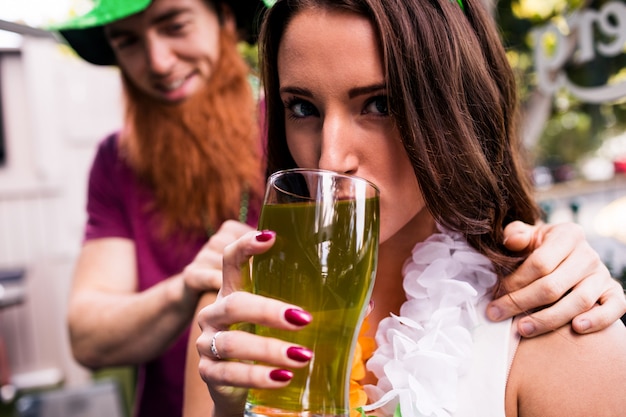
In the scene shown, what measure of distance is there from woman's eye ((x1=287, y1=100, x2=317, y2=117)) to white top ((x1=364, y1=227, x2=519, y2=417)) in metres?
0.34

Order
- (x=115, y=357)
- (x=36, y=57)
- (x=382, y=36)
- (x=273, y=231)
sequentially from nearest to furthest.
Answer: (x=273, y=231), (x=382, y=36), (x=115, y=357), (x=36, y=57)

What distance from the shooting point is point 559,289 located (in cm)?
96

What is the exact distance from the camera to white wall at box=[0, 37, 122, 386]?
494cm

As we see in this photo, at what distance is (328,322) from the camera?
0.80 meters

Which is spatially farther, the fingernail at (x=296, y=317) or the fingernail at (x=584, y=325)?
the fingernail at (x=584, y=325)

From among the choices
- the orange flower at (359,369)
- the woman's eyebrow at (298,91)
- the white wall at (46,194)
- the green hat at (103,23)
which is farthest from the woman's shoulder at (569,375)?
the white wall at (46,194)

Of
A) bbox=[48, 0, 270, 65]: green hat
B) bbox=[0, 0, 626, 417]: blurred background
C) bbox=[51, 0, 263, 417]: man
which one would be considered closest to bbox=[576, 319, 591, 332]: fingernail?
bbox=[48, 0, 270, 65]: green hat

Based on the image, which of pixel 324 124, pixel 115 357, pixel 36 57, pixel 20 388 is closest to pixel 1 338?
pixel 20 388

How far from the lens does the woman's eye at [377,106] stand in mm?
995

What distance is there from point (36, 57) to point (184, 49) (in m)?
3.70

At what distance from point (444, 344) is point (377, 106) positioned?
0.43 meters

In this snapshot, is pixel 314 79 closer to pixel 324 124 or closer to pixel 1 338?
pixel 324 124

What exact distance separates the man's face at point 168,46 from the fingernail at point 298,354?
1.10 metres

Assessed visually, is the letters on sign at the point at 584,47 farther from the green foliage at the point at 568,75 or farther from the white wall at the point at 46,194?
the white wall at the point at 46,194
